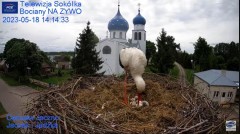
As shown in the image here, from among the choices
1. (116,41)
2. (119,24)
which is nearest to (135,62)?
(116,41)

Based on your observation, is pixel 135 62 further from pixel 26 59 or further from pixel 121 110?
pixel 26 59

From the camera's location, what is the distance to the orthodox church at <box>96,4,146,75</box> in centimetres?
1036

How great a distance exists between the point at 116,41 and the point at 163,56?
2620mm

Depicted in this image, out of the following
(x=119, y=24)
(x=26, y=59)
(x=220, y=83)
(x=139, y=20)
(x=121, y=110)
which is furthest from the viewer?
(x=139, y=20)

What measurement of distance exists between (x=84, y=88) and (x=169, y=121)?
1002mm

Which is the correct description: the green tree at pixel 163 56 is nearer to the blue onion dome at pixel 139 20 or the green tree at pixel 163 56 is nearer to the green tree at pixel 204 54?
the green tree at pixel 204 54

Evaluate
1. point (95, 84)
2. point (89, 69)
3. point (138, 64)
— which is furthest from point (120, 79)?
point (89, 69)

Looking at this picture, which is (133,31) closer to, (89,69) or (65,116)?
(89,69)

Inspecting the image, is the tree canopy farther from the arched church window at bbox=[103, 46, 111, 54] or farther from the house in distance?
the arched church window at bbox=[103, 46, 111, 54]

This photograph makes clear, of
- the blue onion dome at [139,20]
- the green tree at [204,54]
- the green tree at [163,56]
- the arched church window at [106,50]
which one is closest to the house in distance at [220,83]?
the green tree at [204,54]

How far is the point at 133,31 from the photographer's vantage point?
13.7 meters

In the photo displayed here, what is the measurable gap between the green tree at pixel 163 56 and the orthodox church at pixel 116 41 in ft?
4.21

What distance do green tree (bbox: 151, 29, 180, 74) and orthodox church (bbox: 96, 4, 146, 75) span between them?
1.28m

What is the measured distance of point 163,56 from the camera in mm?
8703
